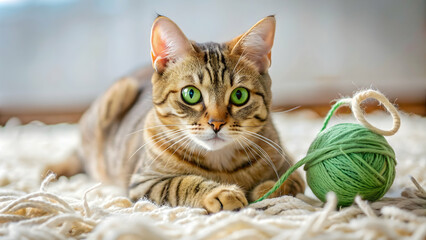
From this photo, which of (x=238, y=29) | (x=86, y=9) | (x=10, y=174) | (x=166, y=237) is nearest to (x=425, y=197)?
(x=166, y=237)

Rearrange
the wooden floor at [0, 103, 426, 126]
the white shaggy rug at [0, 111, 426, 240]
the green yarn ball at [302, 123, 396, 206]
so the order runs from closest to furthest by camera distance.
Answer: the white shaggy rug at [0, 111, 426, 240] → the green yarn ball at [302, 123, 396, 206] → the wooden floor at [0, 103, 426, 126]

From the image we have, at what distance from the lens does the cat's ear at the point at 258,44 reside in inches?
41.2

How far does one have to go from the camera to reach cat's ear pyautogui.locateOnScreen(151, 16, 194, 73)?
103 cm

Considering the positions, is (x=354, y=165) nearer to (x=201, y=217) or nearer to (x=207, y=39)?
(x=201, y=217)

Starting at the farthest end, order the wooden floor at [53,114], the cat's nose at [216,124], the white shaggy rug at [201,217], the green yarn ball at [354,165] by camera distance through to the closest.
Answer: the wooden floor at [53,114] → the cat's nose at [216,124] → the green yarn ball at [354,165] → the white shaggy rug at [201,217]

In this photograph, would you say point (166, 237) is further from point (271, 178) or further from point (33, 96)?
point (33, 96)

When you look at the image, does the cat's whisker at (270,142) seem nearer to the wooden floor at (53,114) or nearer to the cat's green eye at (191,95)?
the cat's green eye at (191,95)

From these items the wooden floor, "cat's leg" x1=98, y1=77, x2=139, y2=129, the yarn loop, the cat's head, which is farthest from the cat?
the wooden floor

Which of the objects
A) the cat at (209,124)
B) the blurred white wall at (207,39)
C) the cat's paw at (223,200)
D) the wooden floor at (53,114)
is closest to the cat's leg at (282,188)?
the cat at (209,124)

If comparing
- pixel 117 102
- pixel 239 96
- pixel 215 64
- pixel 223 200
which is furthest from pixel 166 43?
pixel 117 102

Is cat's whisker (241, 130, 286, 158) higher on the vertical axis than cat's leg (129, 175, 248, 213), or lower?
higher

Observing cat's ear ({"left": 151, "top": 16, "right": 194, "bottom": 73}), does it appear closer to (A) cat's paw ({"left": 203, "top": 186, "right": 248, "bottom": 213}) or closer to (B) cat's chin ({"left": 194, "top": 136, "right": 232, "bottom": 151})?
(B) cat's chin ({"left": 194, "top": 136, "right": 232, "bottom": 151})

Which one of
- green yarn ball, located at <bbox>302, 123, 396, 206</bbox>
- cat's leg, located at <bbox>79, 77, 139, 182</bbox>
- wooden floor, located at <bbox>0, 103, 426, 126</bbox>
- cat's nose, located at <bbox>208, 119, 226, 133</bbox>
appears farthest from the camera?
wooden floor, located at <bbox>0, 103, 426, 126</bbox>

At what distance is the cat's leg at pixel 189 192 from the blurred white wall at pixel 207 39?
8.15 feet
